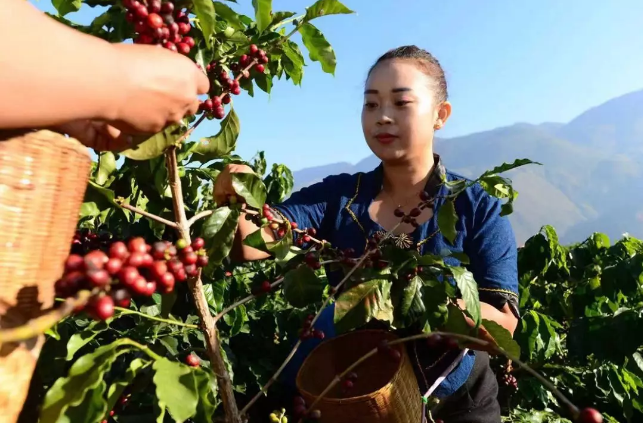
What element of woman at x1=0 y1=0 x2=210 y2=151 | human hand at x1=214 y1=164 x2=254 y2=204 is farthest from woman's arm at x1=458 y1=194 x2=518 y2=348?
woman at x1=0 y1=0 x2=210 y2=151

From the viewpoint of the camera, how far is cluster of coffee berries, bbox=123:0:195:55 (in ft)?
3.10

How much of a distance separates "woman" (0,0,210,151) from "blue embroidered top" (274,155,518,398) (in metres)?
1.05

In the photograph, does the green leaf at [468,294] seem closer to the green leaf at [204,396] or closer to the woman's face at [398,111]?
the green leaf at [204,396]

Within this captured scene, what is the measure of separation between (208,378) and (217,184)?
69cm

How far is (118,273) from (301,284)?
575 mm

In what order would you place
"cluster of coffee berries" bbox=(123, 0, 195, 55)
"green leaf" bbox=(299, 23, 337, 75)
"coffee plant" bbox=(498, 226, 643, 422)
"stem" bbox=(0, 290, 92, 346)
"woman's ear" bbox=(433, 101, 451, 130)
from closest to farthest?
"stem" bbox=(0, 290, 92, 346), "cluster of coffee berries" bbox=(123, 0, 195, 55), "green leaf" bbox=(299, 23, 337, 75), "woman's ear" bbox=(433, 101, 451, 130), "coffee plant" bbox=(498, 226, 643, 422)

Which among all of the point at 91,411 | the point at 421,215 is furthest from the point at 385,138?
the point at 91,411

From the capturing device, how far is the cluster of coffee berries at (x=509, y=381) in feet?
10.2

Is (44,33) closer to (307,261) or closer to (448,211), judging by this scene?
(307,261)

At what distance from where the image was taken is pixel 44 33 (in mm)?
580

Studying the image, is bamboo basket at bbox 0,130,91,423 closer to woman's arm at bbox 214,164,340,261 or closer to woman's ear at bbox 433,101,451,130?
→ woman's arm at bbox 214,164,340,261

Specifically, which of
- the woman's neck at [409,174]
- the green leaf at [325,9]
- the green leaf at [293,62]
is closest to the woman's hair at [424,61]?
the woman's neck at [409,174]

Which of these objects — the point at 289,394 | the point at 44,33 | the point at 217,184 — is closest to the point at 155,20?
the point at 44,33

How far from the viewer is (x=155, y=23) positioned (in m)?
0.94
